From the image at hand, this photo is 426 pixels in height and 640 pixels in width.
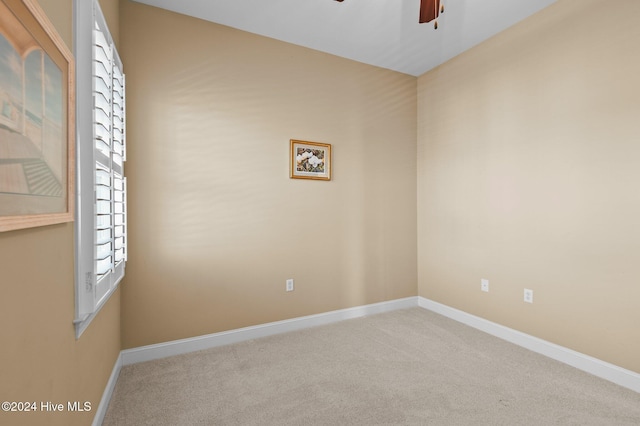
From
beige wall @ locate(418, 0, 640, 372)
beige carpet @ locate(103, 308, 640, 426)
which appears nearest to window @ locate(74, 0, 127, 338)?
beige carpet @ locate(103, 308, 640, 426)

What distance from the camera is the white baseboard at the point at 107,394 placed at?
164 cm

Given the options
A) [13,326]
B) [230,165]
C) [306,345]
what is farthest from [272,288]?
[13,326]

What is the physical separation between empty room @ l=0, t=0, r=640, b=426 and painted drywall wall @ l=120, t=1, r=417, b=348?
0.02 metres

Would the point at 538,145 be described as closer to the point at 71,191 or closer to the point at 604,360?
the point at 604,360

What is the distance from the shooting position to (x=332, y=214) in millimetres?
3266

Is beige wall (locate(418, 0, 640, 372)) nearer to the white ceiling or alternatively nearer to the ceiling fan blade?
the white ceiling

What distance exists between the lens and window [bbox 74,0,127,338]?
4.25ft

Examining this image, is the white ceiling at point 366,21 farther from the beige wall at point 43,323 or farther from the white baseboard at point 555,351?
the white baseboard at point 555,351

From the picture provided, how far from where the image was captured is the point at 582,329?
2.31 metres

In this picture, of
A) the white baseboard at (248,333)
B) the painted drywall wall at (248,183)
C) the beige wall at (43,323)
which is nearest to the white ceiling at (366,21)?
the painted drywall wall at (248,183)

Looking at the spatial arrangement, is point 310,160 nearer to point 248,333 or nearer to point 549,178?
point 248,333

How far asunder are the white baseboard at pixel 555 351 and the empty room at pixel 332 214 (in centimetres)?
2

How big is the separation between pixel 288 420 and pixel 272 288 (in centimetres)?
132

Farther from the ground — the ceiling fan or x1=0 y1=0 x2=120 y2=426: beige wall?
the ceiling fan
